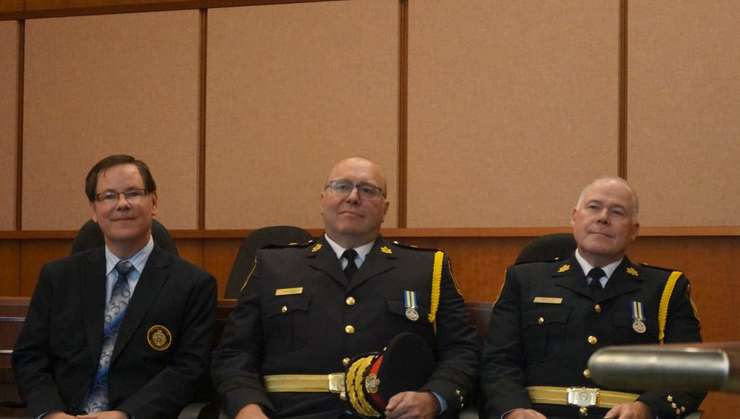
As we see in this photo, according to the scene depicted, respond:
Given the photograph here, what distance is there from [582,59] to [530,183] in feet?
2.40

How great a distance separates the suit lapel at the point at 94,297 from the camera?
289cm

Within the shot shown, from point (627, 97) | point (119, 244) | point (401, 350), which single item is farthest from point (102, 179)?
point (627, 97)

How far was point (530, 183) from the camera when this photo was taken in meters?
5.38

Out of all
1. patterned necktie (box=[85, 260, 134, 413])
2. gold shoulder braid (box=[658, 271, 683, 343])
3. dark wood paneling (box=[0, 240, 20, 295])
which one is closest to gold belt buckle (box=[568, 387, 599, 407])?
gold shoulder braid (box=[658, 271, 683, 343])

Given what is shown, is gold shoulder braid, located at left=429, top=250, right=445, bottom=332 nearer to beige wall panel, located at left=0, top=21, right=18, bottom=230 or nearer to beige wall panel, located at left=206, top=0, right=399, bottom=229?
beige wall panel, located at left=206, top=0, right=399, bottom=229

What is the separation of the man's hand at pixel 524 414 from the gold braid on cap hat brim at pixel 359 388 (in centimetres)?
36

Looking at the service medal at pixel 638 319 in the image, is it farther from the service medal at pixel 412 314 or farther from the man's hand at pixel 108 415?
the man's hand at pixel 108 415

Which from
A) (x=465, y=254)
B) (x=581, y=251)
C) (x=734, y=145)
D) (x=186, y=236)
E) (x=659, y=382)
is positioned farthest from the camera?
(x=186, y=236)

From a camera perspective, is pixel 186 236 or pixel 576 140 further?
pixel 186 236

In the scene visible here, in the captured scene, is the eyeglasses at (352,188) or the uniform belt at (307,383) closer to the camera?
the uniform belt at (307,383)

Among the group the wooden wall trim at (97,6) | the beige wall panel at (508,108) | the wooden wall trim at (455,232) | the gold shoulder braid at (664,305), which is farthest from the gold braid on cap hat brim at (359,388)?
the wooden wall trim at (97,6)

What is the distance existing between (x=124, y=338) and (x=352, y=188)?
33.1 inches

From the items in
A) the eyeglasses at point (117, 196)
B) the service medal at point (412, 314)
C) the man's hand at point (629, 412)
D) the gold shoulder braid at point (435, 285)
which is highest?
the eyeglasses at point (117, 196)

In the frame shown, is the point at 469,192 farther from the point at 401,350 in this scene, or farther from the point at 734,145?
the point at 401,350
